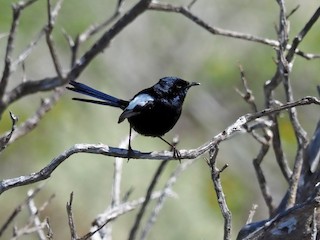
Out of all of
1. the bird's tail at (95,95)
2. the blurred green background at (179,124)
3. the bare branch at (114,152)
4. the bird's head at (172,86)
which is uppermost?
the blurred green background at (179,124)

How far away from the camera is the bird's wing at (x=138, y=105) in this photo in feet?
12.8

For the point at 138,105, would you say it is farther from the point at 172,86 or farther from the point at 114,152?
the point at 114,152

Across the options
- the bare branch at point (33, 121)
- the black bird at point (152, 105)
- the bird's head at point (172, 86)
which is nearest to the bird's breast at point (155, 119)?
the black bird at point (152, 105)

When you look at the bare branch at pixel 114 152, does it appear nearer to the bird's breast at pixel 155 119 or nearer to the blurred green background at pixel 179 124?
the bird's breast at pixel 155 119

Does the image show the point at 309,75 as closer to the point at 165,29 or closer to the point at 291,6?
the point at 291,6

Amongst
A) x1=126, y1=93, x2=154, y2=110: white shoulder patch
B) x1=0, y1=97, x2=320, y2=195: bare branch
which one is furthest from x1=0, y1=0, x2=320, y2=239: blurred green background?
x1=0, y1=97, x2=320, y2=195: bare branch

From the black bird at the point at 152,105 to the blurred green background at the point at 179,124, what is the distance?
11.7 feet

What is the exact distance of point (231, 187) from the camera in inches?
343

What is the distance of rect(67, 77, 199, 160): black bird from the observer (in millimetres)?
4055

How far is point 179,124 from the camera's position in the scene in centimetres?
947

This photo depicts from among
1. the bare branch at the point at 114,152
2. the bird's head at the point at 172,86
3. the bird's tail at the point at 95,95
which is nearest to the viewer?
the bare branch at the point at 114,152

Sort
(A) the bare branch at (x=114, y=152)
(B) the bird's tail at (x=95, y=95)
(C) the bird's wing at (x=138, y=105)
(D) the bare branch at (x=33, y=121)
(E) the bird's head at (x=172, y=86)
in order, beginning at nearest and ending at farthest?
(A) the bare branch at (x=114, y=152), (C) the bird's wing at (x=138, y=105), (B) the bird's tail at (x=95, y=95), (E) the bird's head at (x=172, y=86), (D) the bare branch at (x=33, y=121)

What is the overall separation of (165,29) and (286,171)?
5.51m

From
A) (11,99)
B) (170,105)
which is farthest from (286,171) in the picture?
(11,99)
